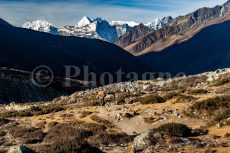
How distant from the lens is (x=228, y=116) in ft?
114

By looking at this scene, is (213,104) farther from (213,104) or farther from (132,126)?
(132,126)

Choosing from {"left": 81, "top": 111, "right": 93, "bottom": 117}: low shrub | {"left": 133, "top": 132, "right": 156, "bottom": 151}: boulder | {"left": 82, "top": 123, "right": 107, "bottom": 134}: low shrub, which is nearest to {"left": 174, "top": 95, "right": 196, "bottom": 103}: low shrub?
{"left": 81, "top": 111, "right": 93, "bottom": 117}: low shrub

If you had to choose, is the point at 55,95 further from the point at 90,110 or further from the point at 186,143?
the point at 186,143

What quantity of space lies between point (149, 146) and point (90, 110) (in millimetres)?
22058

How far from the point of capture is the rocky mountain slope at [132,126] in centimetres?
2580

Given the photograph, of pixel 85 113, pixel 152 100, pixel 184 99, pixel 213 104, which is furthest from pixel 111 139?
pixel 152 100

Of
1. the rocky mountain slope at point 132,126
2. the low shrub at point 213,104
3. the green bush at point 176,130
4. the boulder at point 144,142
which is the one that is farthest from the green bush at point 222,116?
the boulder at point 144,142

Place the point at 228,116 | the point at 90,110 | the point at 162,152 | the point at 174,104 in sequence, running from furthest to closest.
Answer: the point at 90,110 → the point at 174,104 → the point at 228,116 → the point at 162,152

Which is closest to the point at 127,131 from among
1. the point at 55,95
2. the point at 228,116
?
the point at 228,116

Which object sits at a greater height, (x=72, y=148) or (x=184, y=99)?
(x=184, y=99)

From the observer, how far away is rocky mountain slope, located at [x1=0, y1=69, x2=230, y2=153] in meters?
25.8

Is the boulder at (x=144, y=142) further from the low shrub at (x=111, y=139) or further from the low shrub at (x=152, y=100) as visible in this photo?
the low shrub at (x=152, y=100)

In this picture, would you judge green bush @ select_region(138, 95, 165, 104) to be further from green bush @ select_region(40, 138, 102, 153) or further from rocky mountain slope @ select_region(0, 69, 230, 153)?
green bush @ select_region(40, 138, 102, 153)

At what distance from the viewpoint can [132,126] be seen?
38219 millimetres
